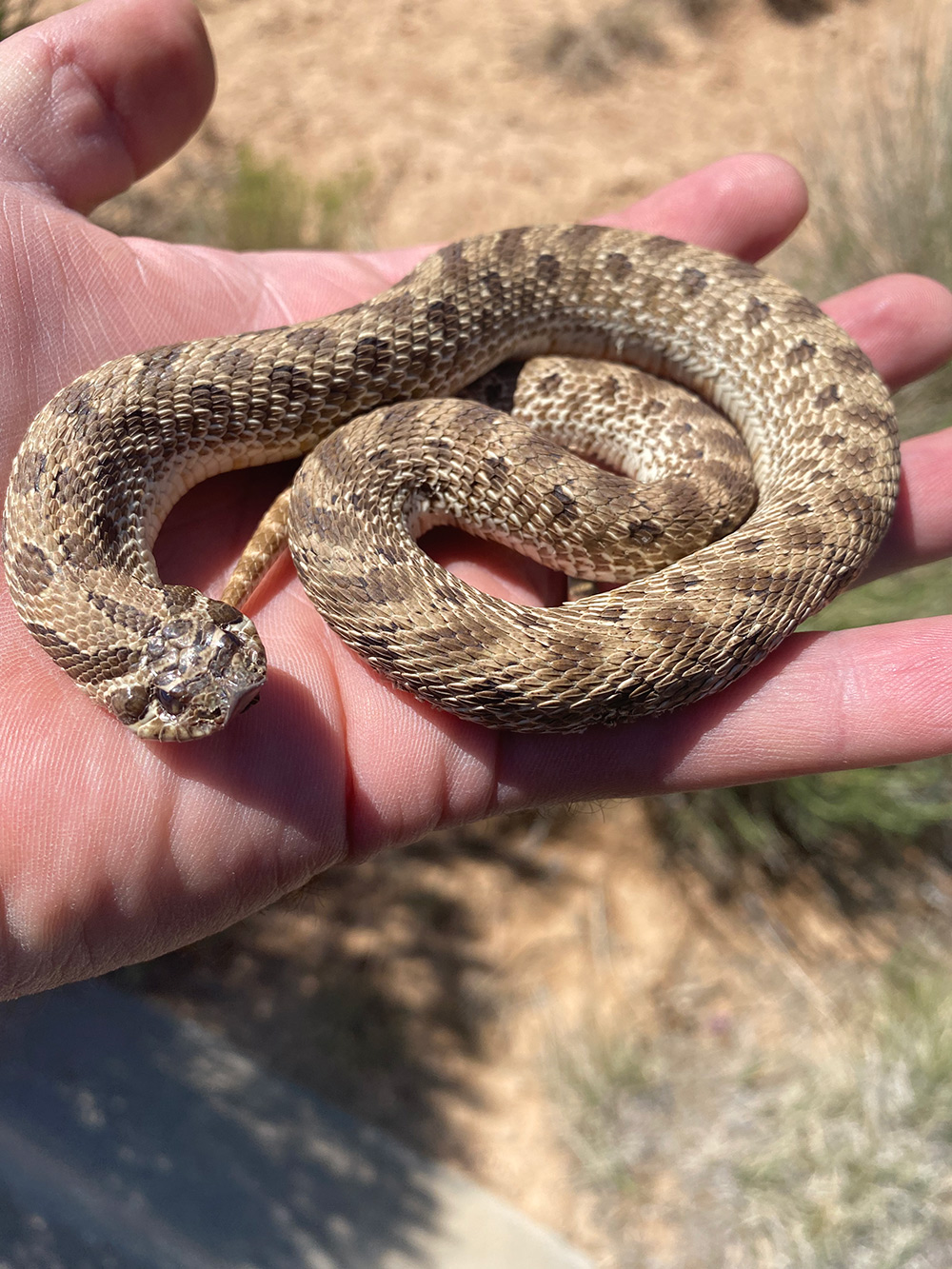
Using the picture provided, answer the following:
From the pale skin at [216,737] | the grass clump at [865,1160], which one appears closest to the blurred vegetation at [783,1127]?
the grass clump at [865,1160]

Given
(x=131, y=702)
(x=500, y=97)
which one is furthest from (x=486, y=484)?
(x=500, y=97)

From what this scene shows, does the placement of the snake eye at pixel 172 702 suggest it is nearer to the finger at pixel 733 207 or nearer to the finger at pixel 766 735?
the finger at pixel 766 735

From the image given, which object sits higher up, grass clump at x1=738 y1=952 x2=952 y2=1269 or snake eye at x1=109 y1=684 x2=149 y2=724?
snake eye at x1=109 y1=684 x2=149 y2=724

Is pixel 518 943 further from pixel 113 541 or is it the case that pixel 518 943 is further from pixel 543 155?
pixel 543 155

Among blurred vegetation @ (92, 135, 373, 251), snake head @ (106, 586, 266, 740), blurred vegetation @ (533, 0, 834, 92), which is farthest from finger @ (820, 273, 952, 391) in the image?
blurred vegetation @ (533, 0, 834, 92)

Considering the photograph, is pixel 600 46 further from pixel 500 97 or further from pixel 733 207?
pixel 733 207

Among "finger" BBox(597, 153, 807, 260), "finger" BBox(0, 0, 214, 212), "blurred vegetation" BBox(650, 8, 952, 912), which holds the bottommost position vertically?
"blurred vegetation" BBox(650, 8, 952, 912)

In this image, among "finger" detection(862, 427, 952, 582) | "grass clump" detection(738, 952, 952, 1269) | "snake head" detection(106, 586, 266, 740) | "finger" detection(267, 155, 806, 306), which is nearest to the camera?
"snake head" detection(106, 586, 266, 740)

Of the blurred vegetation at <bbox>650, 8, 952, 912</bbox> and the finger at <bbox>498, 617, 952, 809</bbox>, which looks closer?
the finger at <bbox>498, 617, 952, 809</bbox>

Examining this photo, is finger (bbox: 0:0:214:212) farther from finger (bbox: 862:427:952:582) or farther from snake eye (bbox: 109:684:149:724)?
finger (bbox: 862:427:952:582)
